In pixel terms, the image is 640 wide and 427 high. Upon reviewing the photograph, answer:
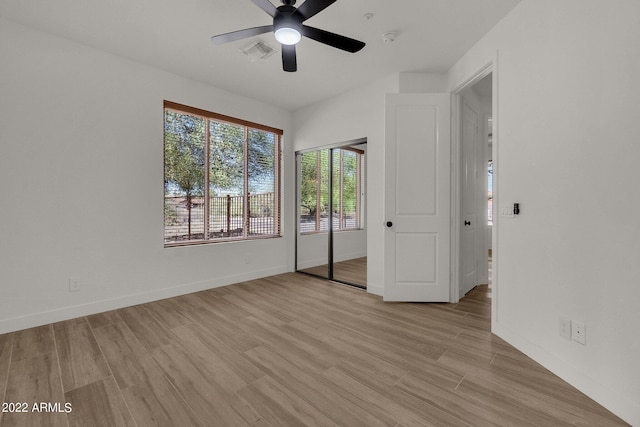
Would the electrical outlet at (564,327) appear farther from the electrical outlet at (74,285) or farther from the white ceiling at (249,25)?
the electrical outlet at (74,285)

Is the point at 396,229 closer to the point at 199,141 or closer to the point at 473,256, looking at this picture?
the point at 473,256

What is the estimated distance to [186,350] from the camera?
2232mm

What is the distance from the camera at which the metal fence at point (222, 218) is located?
3.67m

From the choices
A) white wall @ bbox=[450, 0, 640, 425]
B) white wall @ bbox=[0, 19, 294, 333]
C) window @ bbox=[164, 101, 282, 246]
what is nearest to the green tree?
window @ bbox=[164, 101, 282, 246]

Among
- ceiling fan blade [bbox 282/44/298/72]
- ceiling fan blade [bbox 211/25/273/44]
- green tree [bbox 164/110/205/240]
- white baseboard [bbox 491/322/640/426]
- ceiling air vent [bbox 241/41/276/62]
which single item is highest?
ceiling air vent [bbox 241/41/276/62]

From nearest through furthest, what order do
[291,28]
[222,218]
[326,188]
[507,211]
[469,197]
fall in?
[291,28]
[507,211]
[469,197]
[222,218]
[326,188]

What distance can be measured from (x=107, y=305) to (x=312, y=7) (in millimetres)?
3475

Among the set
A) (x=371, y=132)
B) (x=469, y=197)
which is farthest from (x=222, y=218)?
(x=469, y=197)

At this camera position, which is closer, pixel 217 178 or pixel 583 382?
pixel 583 382

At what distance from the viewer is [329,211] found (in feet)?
15.0

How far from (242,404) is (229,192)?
3.05 meters

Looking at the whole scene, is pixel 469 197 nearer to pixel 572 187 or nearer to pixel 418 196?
pixel 418 196

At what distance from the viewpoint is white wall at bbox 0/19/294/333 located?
8.40 feet

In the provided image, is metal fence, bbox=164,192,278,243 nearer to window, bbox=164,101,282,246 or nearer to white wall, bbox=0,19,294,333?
window, bbox=164,101,282,246
